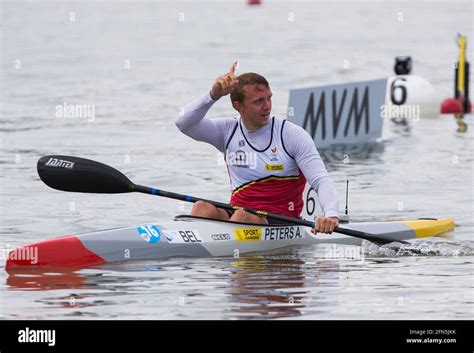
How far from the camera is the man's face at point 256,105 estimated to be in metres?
10.7

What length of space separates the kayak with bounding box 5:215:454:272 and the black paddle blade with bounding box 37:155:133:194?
467 millimetres

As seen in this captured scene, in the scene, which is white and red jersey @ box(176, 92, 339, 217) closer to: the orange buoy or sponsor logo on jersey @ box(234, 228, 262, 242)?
sponsor logo on jersey @ box(234, 228, 262, 242)

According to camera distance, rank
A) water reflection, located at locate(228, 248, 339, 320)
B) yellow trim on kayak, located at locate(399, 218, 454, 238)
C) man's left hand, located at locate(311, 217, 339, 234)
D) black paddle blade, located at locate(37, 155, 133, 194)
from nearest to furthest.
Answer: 1. water reflection, located at locate(228, 248, 339, 320)
2. man's left hand, located at locate(311, 217, 339, 234)
3. black paddle blade, located at locate(37, 155, 133, 194)
4. yellow trim on kayak, located at locate(399, 218, 454, 238)

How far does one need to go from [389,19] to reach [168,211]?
38379 millimetres

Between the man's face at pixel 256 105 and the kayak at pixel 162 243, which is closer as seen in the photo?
the kayak at pixel 162 243

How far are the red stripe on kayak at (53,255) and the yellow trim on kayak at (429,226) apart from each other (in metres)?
3.48

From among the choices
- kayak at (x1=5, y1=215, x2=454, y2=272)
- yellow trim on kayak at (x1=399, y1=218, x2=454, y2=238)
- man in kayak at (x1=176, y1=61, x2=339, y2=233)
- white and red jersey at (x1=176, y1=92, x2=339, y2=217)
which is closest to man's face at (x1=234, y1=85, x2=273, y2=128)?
man in kayak at (x1=176, y1=61, x2=339, y2=233)

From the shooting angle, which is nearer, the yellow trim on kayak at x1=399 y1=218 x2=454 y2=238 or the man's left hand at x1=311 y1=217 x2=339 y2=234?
the man's left hand at x1=311 y1=217 x2=339 y2=234

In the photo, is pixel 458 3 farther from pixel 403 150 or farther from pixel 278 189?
pixel 278 189

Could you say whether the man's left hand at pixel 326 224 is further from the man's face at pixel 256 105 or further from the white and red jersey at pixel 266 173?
the man's face at pixel 256 105

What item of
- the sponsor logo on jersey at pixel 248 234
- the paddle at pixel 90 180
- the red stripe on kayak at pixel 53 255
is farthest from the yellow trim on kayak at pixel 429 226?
the red stripe on kayak at pixel 53 255

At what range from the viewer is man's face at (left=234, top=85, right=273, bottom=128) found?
10695 millimetres

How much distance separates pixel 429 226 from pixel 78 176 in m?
3.58

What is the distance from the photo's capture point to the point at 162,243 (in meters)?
10.8
